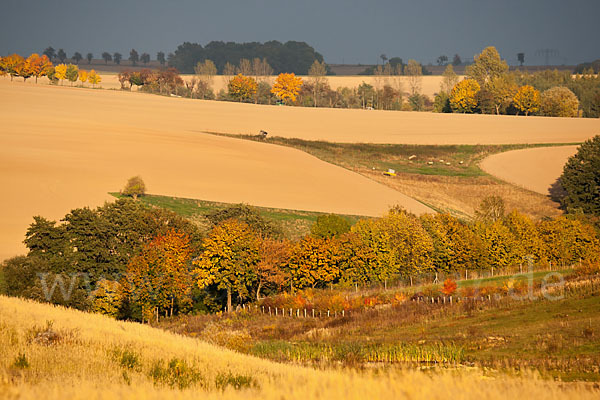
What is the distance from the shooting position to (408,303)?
57656 mm

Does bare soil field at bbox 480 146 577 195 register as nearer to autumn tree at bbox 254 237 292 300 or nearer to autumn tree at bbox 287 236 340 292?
autumn tree at bbox 287 236 340 292

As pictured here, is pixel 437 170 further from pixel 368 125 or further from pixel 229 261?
pixel 229 261

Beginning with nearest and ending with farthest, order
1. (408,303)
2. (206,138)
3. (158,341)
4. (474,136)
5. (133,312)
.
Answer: (158,341) → (408,303) → (133,312) → (206,138) → (474,136)

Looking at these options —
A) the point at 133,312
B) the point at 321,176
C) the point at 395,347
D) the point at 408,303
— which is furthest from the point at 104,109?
the point at 395,347

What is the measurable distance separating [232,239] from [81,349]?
2010 inches

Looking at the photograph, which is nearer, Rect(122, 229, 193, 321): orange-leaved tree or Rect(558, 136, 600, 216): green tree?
Rect(122, 229, 193, 321): orange-leaved tree

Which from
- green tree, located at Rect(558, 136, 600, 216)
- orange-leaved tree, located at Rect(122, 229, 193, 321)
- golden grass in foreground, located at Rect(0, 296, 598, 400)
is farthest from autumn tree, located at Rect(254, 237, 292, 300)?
green tree, located at Rect(558, 136, 600, 216)

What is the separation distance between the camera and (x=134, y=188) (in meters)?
100

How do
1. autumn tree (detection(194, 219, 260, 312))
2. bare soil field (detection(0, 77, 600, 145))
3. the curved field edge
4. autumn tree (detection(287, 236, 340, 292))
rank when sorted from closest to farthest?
autumn tree (detection(194, 219, 260, 312)) → autumn tree (detection(287, 236, 340, 292)) → the curved field edge → bare soil field (detection(0, 77, 600, 145))

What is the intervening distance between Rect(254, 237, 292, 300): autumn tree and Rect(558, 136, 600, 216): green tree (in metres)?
51.4

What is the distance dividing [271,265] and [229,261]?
461 cm

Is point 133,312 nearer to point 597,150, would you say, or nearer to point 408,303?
point 408,303

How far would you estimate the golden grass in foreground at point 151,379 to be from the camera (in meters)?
13.8

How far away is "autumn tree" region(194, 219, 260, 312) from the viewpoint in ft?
242
